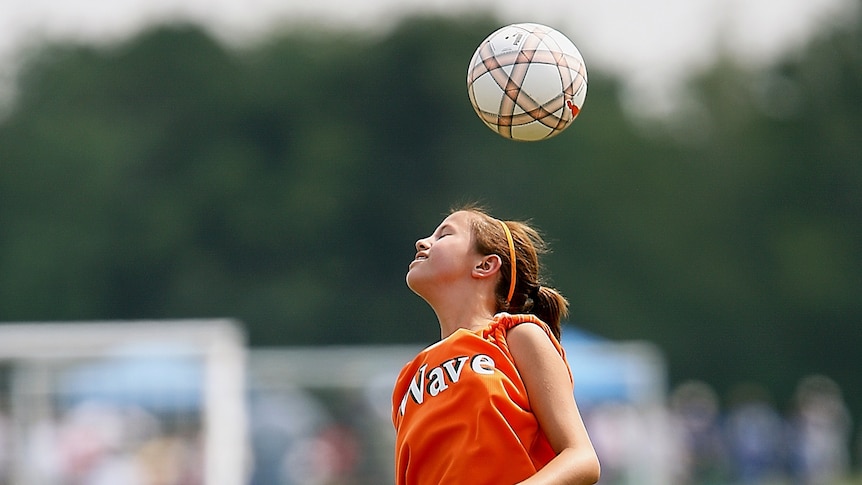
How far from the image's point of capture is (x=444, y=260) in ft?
16.2

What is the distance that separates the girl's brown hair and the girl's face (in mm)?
36

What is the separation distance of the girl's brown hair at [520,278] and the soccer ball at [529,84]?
0.56m

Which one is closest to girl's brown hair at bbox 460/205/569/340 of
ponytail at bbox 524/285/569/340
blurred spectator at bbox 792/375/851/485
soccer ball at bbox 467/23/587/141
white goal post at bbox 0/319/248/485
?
ponytail at bbox 524/285/569/340

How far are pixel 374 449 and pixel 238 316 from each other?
28349 mm

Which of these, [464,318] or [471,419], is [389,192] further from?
[471,419]

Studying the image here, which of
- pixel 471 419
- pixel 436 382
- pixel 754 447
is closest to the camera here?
pixel 471 419

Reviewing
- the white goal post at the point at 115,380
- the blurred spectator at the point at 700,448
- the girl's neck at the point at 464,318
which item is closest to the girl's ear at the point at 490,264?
the girl's neck at the point at 464,318

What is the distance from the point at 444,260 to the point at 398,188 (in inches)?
1694

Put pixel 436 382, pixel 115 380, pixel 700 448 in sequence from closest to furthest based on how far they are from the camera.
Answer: pixel 436 382 < pixel 115 380 < pixel 700 448

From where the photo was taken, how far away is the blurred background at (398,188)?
43125 millimetres

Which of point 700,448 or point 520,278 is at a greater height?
point 520,278

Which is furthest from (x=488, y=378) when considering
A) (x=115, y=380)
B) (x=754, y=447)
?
(x=754, y=447)

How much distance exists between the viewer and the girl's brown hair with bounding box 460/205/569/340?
4984 mm

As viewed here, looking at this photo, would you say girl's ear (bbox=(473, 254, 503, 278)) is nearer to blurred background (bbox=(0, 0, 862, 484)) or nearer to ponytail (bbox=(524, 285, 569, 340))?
ponytail (bbox=(524, 285, 569, 340))
